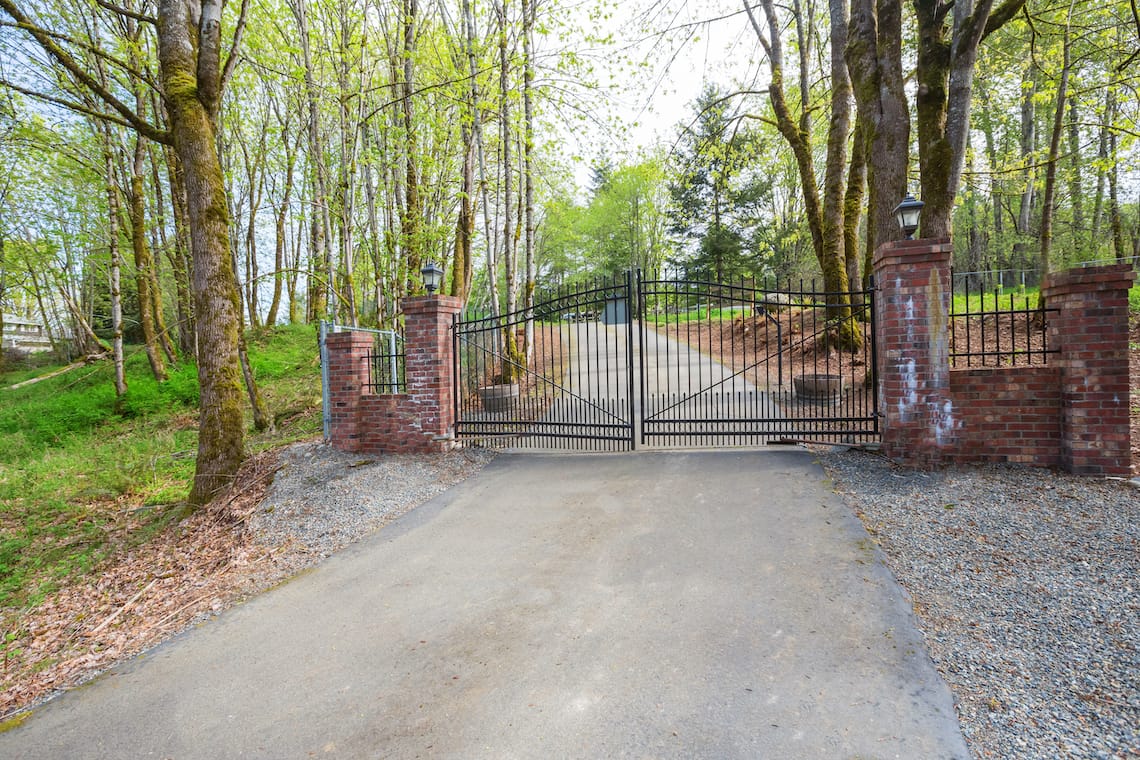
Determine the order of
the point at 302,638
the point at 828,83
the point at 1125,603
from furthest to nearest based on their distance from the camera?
1. the point at 828,83
2. the point at 302,638
3. the point at 1125,603

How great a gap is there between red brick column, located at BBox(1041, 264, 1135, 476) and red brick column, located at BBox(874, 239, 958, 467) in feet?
2.81

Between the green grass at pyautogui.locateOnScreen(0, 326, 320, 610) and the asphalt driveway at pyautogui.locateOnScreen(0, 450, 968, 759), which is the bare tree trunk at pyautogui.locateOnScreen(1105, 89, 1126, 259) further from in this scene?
the green grass at pyautogui.locateOnScreen(0, 326, 320, 610)

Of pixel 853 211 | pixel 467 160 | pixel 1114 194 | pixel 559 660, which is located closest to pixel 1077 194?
pixel 1114 194

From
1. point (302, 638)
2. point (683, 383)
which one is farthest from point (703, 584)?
point (683, 383)

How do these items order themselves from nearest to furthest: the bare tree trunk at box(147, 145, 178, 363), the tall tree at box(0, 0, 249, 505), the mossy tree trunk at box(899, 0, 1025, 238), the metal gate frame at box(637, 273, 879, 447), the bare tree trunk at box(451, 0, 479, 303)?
the metal gate frame at box(637, 273, 879, 447)
the tall tree at box(0, 0, 249, 505)
the mossy tree trunk at box(899, 0, 1025, 238)
the bare tree trunk at box(451, 0, 479, 303)
the bare tree trunk at box(147, 145, 178, 363)

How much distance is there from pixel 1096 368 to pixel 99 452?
1487cm

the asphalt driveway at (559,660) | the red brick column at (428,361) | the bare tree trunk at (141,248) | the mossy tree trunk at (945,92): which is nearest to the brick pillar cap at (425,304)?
the red brick column at (428,361)

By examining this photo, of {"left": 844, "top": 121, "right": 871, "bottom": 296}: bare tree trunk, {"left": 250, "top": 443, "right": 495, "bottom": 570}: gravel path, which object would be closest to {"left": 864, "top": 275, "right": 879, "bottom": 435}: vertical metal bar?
{"left": 250, "top": 443, "right": 495, "bottom": 570}: gravel path

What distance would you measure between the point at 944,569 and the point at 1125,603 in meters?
0.79

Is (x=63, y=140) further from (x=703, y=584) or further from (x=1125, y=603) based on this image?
(x=1125, y=603)

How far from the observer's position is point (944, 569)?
3375 millimetres

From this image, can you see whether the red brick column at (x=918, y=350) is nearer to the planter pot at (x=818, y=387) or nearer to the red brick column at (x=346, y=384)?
the planter pot at (x=818, y=387)

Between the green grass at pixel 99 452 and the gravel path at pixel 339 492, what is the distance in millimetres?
1558

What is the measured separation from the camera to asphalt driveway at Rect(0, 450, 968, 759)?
7.19 feet
